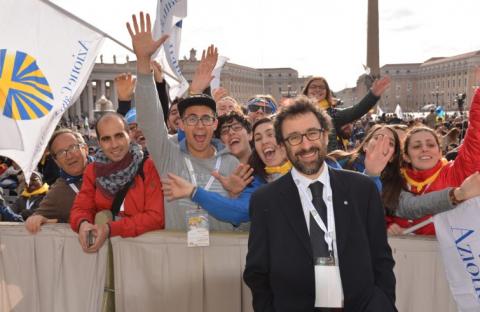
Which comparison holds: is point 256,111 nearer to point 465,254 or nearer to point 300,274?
point 465,254

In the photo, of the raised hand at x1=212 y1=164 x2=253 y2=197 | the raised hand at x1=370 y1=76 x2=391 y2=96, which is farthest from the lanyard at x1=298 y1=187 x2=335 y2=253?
the raised hand at x1=370 y1=76 x2=391 y2=96

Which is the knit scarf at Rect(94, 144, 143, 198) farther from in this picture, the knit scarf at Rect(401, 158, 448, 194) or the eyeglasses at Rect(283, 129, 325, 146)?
the knit scarf at Rect(401, 158, 448, 194)

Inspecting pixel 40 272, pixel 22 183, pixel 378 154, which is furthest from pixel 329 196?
pixel 22 183

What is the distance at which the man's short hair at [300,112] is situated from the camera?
93.7 inches

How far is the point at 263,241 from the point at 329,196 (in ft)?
1.31

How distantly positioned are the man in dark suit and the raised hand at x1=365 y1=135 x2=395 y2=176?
71 centimetres

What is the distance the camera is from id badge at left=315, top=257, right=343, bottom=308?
2.27 m

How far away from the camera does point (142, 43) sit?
3.18 meters

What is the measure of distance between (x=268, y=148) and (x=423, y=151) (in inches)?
47.6

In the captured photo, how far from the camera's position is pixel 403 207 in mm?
3383

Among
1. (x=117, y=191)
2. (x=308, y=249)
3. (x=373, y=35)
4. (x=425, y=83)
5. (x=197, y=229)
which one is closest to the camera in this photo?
(x=308, y=249)

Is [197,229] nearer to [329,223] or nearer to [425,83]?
[329,223]

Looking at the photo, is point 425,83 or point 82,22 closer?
point 82,22

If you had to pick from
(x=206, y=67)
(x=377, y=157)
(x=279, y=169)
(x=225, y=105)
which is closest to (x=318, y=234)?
(x=377, y=157)
